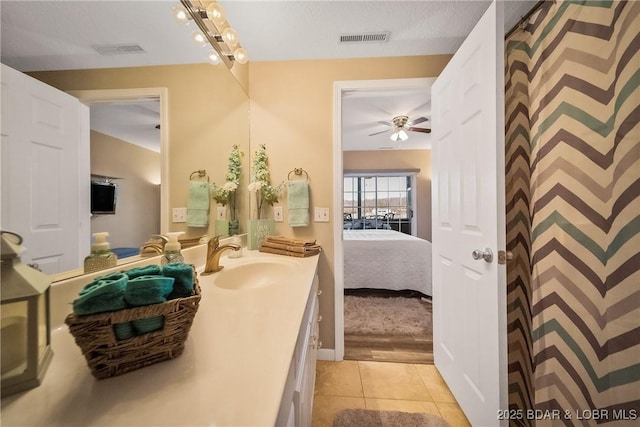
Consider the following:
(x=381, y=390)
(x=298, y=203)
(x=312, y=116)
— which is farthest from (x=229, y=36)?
(x=381, y=390)

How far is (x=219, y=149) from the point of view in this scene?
146 cm

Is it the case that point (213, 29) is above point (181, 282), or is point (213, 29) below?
above

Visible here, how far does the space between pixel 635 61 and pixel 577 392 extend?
1.32m

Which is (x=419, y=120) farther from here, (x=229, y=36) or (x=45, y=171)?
(x=45, y=171)

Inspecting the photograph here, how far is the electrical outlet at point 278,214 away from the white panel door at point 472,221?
1137mm

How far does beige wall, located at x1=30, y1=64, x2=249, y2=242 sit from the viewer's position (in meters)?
0.69

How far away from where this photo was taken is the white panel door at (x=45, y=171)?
0.47 metres

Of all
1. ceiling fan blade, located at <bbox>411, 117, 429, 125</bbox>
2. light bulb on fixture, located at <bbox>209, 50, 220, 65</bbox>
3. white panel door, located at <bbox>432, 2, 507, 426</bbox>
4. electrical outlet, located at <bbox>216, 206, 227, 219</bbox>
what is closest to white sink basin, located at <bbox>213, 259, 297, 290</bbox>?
electrical outlet, located at <bbox>216, 206, 227, 219</bbox>

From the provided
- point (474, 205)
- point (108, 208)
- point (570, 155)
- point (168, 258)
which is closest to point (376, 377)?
point (474, 205)

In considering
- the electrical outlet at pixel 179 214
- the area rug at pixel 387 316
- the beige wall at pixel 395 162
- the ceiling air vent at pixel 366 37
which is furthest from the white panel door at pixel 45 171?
the beige wall at pixel 395 162

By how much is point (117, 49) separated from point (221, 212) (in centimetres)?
93

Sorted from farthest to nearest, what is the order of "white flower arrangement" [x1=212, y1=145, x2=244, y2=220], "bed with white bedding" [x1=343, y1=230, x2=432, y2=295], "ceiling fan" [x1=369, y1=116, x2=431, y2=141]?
"ceiling fan" [x1=369, y1=116, x2=431, y2=141] < "bed with white bedding" [x1=343, y1=230, x2=432, y2=295] < "white flower arrangement" [x1=212, y1=145, x2=244, y2=220]

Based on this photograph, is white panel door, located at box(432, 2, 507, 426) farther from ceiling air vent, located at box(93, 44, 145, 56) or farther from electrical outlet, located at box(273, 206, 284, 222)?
ceiling air vent, located at box(93, 44, 145, 56)

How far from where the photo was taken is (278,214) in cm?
178
